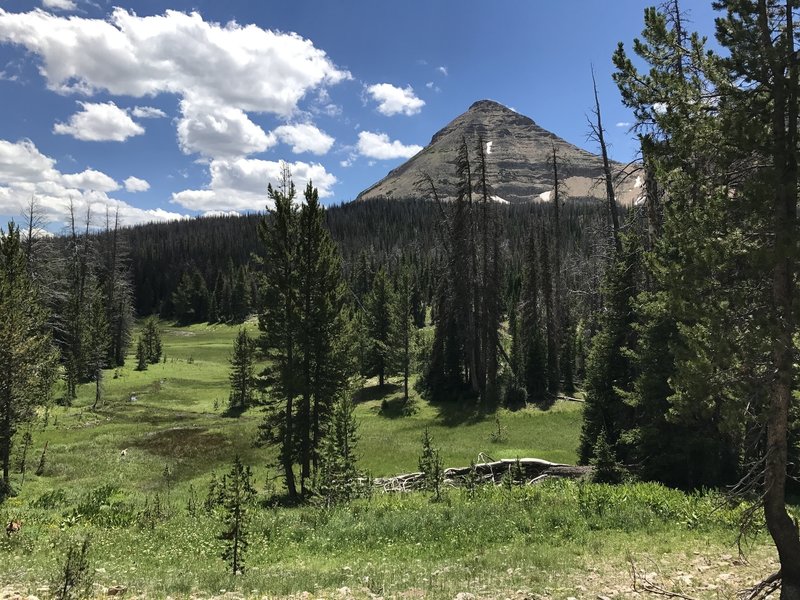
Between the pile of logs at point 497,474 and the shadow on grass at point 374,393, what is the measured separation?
94.4 feet

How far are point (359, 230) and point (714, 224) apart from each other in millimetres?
174745

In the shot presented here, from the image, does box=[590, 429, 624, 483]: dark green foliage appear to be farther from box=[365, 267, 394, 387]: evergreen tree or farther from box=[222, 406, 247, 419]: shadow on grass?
box=[222, 406, 247, 419]: shadow on grass

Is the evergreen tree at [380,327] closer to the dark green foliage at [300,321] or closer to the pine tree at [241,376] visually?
the pine tree at [241,376]

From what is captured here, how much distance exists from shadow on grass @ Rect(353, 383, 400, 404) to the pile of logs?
2878 centimetres

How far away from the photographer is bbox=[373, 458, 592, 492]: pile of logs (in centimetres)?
1844

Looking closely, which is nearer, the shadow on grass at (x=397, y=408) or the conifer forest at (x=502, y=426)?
the conifer forest at (x=502, y=426)

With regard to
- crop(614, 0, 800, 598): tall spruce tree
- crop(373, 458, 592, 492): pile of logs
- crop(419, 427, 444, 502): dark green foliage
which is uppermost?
crop(614, 0, 800, 598): tall spruce tree

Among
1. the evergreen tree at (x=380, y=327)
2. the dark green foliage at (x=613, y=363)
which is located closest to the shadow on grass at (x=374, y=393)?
the evergreen tree at (x=380, y=327)

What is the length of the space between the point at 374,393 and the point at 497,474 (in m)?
32.1

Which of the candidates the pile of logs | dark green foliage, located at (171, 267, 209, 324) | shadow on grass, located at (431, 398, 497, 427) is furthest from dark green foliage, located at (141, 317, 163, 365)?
the pile of logs

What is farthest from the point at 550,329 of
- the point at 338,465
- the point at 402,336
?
the point at 338,465

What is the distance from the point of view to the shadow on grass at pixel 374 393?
49.4 m

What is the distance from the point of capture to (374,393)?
5116 centimetres

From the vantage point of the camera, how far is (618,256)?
21547mm
